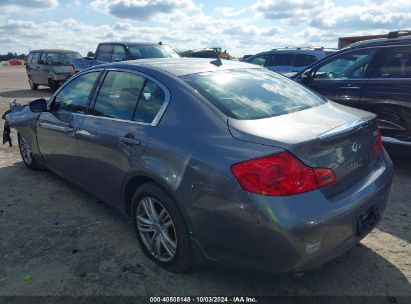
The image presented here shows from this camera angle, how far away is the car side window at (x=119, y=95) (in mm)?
3391

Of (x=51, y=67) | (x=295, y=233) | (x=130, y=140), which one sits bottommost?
(x=295, y=233)

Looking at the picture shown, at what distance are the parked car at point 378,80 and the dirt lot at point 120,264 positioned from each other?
112cm

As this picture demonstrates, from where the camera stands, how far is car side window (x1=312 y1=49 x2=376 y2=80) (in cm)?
552

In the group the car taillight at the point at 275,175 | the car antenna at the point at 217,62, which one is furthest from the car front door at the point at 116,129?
the car taillight at the point at 275,175

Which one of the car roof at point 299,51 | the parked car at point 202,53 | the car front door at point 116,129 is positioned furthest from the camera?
the car roof at point 299,51

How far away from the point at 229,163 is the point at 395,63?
12.5 ft

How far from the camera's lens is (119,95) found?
359 centimetres

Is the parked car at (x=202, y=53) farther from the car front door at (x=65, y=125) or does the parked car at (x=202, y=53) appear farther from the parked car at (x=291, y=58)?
the car front door at (x=65, y=125)

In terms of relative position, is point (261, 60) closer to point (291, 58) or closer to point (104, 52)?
point (291, 58)

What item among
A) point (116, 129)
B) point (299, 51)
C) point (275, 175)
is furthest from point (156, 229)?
point (299, 51)

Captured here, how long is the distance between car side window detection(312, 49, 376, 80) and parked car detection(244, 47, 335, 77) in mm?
5435

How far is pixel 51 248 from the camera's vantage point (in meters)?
3.50

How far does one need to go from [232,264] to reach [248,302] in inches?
14.2

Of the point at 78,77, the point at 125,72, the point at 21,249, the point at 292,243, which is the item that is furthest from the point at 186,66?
the point at 21,249
